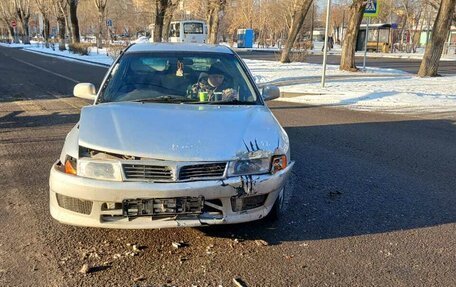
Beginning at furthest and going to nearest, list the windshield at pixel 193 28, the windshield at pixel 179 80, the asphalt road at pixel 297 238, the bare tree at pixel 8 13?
1. the bare tree at pixel 8 13
2. the windshield at pixel 193 28
3. the windshield at pixel 179 80
4. the asphalt road at pixel 297 238

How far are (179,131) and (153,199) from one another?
620 mm

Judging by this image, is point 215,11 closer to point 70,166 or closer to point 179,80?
point 179,80

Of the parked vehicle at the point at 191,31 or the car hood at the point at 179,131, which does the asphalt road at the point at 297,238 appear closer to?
the car hood at the point at 179,131

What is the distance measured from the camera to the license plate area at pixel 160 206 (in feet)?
10.8

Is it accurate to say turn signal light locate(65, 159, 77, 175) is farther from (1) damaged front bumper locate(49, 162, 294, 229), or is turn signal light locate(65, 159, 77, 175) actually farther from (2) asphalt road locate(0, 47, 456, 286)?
(2) asphalt road locate(0, 47, 456, 286)

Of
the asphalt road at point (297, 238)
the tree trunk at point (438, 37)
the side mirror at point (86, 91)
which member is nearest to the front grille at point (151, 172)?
the asphalt road at point (297, 238)

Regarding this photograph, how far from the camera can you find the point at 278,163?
12.0ft

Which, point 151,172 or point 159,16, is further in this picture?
point 159,16

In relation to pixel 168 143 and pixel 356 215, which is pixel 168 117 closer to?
pixel 168 143

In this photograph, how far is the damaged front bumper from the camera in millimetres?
3264

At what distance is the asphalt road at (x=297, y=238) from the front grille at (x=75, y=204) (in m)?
0.36

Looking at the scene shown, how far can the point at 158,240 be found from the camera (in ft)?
12.3

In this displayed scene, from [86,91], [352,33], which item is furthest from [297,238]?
[352,33]

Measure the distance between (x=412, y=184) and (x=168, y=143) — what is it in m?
3.29
